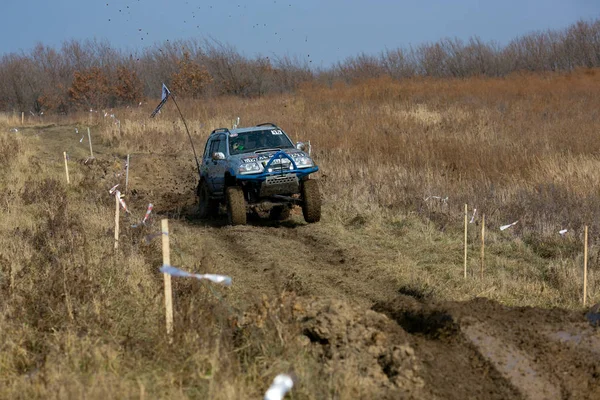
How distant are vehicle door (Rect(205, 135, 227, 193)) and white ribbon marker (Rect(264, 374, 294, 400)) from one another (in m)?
8.94

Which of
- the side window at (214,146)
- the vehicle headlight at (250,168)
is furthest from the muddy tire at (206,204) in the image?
the vehicle headlight at (250,168)

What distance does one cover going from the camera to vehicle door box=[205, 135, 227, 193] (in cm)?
1372

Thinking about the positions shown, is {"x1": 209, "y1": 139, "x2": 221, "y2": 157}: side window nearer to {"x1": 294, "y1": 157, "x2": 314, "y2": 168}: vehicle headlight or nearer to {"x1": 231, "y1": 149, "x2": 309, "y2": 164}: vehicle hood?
{"x1": 231, "y1": 149, "x2": 309, "y2": 164}: vehicle hood

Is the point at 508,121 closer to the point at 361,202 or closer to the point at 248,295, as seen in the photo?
the point at 361,202

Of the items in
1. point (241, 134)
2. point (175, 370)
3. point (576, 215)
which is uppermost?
point (241, 134)

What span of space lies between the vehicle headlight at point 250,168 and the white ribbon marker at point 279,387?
795cm

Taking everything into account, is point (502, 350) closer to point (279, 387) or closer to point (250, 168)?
point (279, 387)

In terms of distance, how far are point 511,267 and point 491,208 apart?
3628 millimetres

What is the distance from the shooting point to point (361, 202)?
14648mm

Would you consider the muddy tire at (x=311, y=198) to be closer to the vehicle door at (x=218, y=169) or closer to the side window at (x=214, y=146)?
the vehicle door at (x=218, y=169)

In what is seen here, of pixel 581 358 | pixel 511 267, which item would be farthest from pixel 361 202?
pixel 581 358

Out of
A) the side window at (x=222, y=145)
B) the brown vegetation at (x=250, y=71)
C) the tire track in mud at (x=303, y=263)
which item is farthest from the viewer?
the brown vegetation at (x=250, y=71)

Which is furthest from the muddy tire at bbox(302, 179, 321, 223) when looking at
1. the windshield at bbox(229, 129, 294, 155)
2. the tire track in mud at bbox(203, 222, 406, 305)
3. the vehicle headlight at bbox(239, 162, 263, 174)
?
the windshield at bbox(229, 129, 294, 155)

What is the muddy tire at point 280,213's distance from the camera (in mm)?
14431
